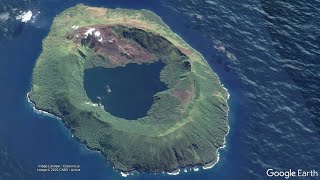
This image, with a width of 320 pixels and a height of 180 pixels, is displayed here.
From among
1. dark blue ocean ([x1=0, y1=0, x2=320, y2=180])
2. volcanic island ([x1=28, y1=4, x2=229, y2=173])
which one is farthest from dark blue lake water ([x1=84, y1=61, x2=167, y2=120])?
dark blue ocean ([x1=0, y1=0, x2=320, y2=180])

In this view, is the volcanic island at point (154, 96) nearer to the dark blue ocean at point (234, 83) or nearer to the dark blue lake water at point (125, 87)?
the dark blue lake water at point (125, 87)

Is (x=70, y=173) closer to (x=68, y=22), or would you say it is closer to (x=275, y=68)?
(x=68, y=22)

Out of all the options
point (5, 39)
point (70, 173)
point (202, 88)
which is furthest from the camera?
point (5, 39)

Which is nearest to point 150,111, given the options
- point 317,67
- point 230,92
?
point 230,92

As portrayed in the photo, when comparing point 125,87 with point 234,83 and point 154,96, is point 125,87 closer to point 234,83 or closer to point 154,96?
point 154,96

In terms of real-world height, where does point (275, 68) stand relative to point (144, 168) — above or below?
above

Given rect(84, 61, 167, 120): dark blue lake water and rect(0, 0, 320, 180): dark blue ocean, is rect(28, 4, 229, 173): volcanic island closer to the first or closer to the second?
rect(84, 61, 167, 120): dark blue lake water

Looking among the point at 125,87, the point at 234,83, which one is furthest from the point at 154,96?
the point at 234,83
